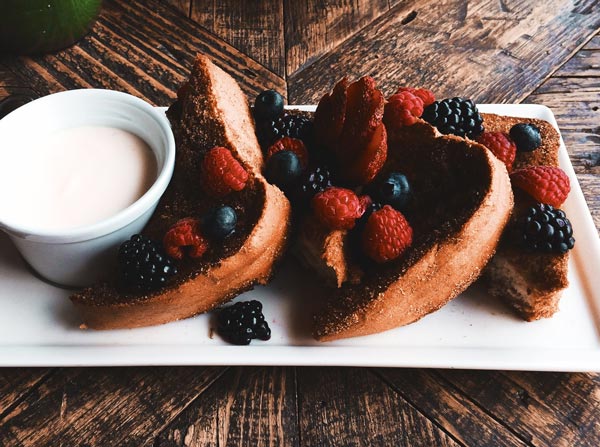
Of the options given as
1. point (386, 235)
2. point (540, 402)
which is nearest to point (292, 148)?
point (386, 235)

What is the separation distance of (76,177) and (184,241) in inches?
14.0

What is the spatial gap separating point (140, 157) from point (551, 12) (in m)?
1.79

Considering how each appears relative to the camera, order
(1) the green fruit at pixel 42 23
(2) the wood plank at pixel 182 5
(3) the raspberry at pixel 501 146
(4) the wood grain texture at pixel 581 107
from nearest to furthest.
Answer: (3) the raspberry at pixel 501 146 → (4) the wood grain texture at pixel 581 107 → (1) the green fruit at pixel 42 23 → (2) the wood plank at pixel 182 5

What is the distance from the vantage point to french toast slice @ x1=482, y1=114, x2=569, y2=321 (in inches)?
58.2

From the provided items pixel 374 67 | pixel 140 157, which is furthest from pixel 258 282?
pixel 374 67

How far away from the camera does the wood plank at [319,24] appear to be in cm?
234

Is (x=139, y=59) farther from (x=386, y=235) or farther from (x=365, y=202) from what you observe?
(x=386, y=235)

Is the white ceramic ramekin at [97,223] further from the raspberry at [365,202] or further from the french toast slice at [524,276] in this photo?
the french toast slice at [524,276]

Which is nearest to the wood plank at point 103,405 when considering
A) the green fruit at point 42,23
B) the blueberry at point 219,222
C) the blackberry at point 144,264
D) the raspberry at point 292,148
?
the blackberry at point 144,264

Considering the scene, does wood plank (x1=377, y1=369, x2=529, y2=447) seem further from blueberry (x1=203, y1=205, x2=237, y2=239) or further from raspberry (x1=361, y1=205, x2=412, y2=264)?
blueberry (x1=203, y1=205, x2=237, y2=239)

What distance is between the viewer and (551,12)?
2531mm

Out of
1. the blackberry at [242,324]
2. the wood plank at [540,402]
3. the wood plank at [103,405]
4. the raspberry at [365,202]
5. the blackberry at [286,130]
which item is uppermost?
the blackberry at [286,130]

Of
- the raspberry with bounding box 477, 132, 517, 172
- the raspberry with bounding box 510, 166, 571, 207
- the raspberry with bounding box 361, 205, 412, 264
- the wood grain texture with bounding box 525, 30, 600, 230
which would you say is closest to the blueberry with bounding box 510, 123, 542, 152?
the raspberry with bounding box 477, 132, 517, 172

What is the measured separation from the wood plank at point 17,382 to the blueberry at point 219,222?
0.52 m
